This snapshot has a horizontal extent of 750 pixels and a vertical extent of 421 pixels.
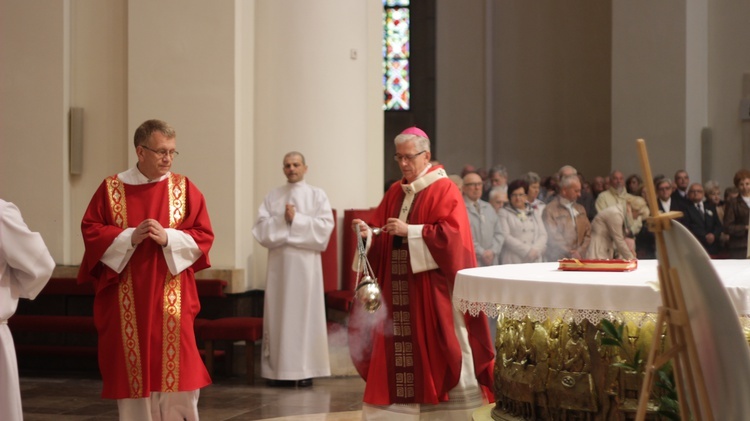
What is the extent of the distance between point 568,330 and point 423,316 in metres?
1.18

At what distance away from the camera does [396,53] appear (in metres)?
21.7

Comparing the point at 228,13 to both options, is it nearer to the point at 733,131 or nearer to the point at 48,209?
the point at 48,209

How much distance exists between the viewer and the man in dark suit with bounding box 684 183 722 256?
1245 cm

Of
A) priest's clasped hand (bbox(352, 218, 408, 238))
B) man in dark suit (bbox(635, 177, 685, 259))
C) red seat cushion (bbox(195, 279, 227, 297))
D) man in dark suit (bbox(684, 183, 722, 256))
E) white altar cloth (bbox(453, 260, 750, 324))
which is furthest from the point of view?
man in dark suit (bbox(684, 183, 722, 256))

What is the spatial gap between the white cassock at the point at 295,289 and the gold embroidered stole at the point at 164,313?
3634mm

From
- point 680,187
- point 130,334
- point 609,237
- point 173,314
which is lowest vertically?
point 130,334

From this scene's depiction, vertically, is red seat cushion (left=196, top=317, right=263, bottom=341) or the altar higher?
the altar

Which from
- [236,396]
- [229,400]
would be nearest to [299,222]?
[236,396]

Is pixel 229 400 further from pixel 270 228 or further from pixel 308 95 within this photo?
pixel 308 95

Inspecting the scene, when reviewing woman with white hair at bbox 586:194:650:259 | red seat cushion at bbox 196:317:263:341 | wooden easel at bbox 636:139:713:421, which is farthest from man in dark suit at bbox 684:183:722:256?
wooden easel at bbox 636:139:713:421

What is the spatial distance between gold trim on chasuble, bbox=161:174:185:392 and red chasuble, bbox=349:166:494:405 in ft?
4.30

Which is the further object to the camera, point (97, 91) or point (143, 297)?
point (97, 91)

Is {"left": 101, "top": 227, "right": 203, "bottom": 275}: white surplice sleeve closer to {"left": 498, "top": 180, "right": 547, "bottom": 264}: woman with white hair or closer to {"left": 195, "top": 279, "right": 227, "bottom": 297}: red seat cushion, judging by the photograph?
{"left": 195, "top": 279, "right": 227, "bottom": 297}: red seat cushion

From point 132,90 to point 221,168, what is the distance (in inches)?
48.9
